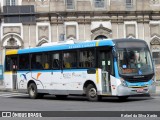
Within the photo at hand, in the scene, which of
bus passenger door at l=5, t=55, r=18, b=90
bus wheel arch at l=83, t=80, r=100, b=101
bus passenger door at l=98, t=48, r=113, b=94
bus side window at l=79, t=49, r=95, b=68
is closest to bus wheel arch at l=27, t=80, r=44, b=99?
bus passenger door at l=5, t=55, r=18, b=90

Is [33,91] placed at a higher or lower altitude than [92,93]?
higher

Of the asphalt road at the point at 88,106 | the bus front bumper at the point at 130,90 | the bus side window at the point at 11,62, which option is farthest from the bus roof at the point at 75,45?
the asphalt road at the point at 88,106

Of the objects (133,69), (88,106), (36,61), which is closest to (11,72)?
(36,61)

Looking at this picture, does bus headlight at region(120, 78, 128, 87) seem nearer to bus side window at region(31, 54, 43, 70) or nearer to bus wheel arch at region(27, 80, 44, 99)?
bus side window at region(31, 54, 43, 70)

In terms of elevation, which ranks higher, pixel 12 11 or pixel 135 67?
pixel 12 11

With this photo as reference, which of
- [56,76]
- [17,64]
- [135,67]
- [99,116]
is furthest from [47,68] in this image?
[99,116]

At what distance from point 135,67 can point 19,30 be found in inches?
1096

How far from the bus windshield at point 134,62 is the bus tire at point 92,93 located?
184 cm

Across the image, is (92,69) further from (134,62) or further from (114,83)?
(134,62)

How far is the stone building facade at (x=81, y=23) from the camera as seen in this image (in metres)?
48.7

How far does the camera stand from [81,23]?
161 ft

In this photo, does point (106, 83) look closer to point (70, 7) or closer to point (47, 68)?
point (47, 68)

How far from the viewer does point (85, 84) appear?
78.3ft

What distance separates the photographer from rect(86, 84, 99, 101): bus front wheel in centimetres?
2325
